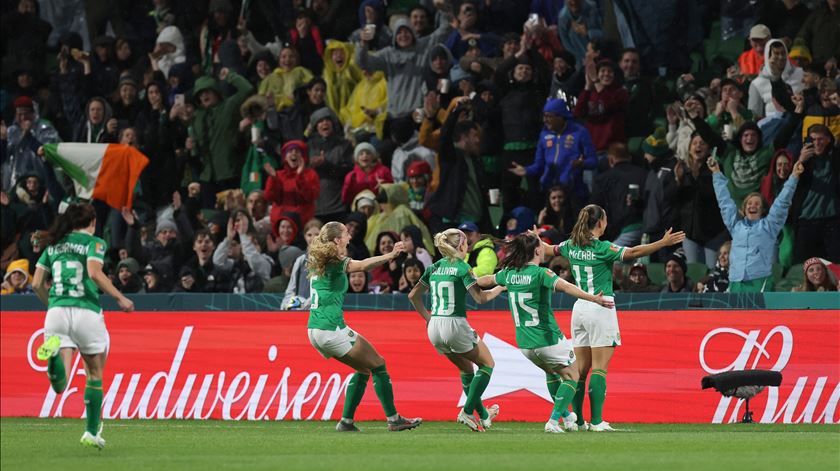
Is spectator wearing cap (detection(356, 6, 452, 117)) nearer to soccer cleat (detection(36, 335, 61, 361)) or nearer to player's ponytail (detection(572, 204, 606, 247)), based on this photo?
player's ponytail (detection(572, 204, 606, 247))

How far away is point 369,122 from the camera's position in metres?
22.9

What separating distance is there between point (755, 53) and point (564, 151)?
298cm

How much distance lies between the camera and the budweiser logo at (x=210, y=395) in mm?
18297

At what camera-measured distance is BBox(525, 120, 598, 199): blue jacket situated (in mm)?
20156

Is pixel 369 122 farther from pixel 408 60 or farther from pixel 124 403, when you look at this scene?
pixel 124 403

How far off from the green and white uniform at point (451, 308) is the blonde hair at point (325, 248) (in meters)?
1.06

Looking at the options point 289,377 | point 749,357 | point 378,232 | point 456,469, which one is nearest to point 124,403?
point 289,377

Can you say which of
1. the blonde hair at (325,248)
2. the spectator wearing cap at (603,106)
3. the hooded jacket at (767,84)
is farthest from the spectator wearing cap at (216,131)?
the blonde hair at (325,248)

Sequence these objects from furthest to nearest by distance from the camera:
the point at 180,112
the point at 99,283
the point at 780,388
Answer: the point at 180,112
the point at 780,388
the point at 99,283

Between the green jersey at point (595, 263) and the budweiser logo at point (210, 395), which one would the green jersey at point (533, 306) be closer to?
the green jersey at point (595, 263)

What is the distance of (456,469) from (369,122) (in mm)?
12663

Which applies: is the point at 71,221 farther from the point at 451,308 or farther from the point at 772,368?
the point at 772,368

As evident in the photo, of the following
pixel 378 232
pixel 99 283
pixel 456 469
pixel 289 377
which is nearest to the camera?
pixel 456 469

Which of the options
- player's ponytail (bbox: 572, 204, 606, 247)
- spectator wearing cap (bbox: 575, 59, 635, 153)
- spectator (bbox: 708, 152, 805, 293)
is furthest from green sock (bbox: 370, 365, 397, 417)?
spectator wearing cap (bbox: 575, 59, 635, 153)
